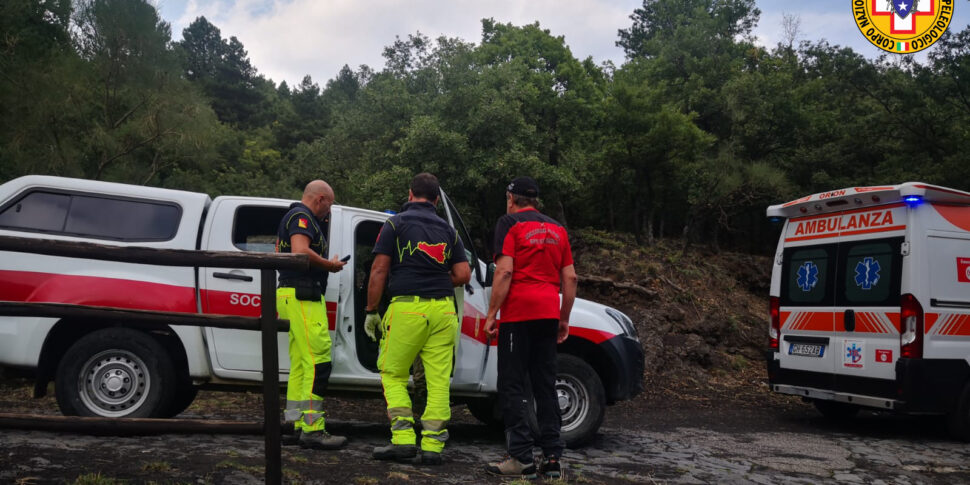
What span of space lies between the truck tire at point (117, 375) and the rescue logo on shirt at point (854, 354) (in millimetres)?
6507

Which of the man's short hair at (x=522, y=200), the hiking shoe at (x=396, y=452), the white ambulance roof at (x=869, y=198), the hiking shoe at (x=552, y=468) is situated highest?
the white ambulance roof at (x=869, y=198)

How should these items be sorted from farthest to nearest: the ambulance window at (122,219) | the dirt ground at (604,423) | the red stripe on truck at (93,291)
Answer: the ambulance window at (122,219), the red stripe on truck at (93,291), the dirt ground at (604,423)

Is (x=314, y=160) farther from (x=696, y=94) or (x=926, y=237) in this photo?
(x=926, y=237)

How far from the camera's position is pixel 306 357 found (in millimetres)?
4980

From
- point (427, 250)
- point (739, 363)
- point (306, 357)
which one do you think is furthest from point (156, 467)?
point (739, 363)

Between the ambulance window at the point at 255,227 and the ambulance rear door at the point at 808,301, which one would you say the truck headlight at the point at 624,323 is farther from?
the ambulance window at the point at 255,227

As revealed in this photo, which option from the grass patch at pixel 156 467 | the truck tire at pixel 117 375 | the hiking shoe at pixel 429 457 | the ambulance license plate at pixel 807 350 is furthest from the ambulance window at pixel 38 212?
the ambulance license plate at pixel 807 350

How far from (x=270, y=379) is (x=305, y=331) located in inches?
52.3

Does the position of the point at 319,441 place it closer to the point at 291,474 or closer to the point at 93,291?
the point at 291,474

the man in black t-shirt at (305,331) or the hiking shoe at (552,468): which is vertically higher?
the man in black t-shirt at (305,331)

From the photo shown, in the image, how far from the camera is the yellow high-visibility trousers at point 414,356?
4676mm

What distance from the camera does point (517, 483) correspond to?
4.38 m

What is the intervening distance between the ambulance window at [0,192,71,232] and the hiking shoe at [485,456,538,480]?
3826 millimetres

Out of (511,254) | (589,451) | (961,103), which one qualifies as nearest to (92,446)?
(511,254)
